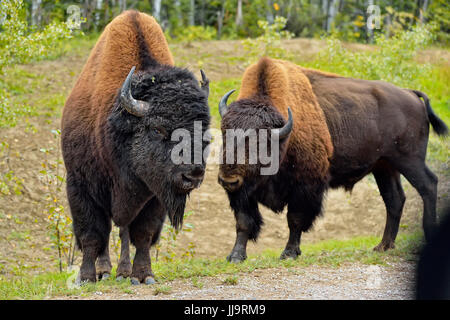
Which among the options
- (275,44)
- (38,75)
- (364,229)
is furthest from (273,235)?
(38,75)

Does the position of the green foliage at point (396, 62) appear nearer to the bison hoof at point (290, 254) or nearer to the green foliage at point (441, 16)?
the bison hoof at point (290, 254)

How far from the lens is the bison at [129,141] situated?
6012 mm

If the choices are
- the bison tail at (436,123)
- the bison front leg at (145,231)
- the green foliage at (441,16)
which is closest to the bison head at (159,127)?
the bison front leg at (145,231)

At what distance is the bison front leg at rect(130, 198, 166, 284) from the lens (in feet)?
21.5

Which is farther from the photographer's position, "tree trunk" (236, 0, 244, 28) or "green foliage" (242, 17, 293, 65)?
"tree trunk" (236, 0, 244, 28)

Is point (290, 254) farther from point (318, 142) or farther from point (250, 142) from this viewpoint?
point (250, 142)

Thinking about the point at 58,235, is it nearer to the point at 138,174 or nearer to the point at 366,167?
the point at 138,174

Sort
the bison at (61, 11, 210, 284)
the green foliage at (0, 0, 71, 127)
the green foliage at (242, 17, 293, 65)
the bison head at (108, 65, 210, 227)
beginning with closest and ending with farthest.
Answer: the bison head at (108, 65, 210, 227) → the bison at (61, 11, 210, 284) → the green foliage at (0, 0, 71, 127) → the green foliage at (242, 17, 293, 65)

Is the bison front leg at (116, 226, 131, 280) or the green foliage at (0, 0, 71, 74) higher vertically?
the green foliage at (0, 0, 71, 74)

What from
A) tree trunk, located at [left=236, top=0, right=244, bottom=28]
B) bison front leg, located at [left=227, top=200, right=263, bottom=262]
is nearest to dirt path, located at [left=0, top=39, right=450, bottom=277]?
bison front leg, located at [left=227, top=200, right=263, bottom=262]

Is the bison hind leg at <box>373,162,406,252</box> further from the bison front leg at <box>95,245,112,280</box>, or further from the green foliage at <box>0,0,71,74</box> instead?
the green foliage at <box>0,0,71,74</box>

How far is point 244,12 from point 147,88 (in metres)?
23.8

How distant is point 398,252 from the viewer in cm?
853

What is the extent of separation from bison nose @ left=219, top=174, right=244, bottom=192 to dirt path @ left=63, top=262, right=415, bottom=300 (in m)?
1.11
